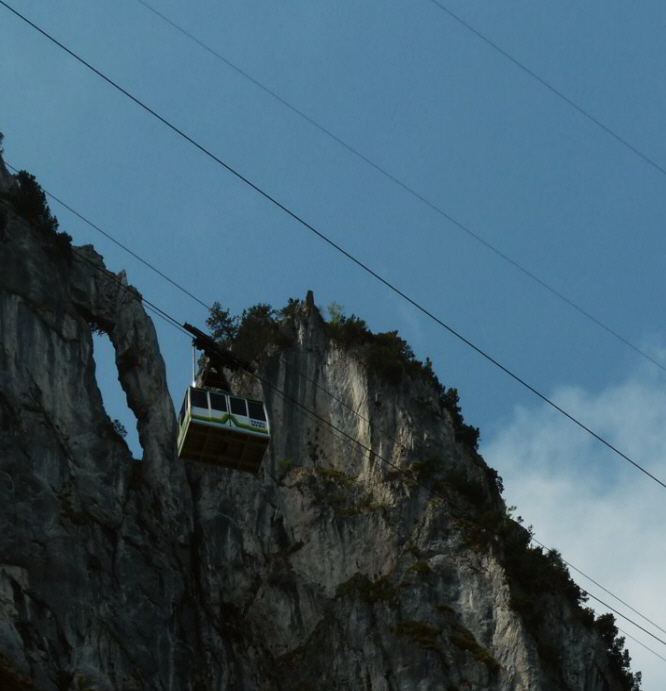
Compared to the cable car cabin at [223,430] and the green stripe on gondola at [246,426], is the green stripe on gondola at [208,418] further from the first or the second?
the green stripe on gondola at [246,426]

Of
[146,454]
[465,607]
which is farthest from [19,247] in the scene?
[465,607]

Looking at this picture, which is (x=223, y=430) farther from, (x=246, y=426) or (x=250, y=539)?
(x=250, y=539)

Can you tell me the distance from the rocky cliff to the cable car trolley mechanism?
64.4 ft

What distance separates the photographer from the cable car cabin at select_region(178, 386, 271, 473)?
43.7 metres

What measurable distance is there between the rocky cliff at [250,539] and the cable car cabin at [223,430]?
1964cm

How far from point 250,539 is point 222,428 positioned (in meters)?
37.2

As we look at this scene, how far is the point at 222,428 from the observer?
143 ft

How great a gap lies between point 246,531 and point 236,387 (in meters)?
12.5

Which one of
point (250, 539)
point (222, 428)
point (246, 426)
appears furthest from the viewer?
point (250, 539)

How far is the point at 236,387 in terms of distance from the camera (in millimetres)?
90250

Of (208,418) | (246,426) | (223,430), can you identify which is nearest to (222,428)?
(223,430)

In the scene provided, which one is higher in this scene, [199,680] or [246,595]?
[246,595]

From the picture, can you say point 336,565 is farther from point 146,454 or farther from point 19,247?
point 19,247

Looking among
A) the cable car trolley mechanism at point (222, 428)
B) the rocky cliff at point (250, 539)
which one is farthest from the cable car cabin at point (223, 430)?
the rocky cliff at point (250, 539)
